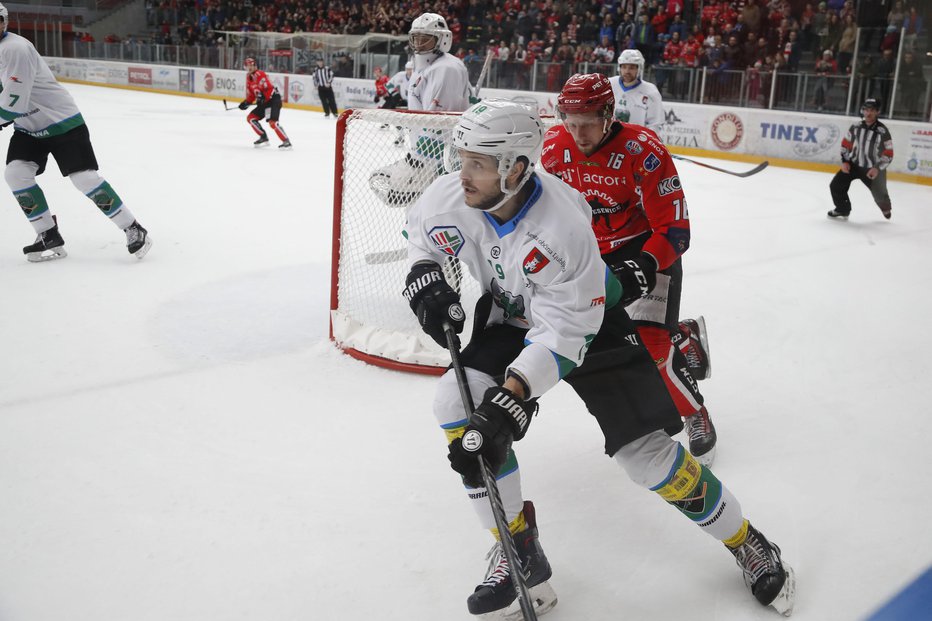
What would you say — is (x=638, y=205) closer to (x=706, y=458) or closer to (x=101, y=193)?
(x=706, y=458)

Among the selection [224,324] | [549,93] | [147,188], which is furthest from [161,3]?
[224,324]

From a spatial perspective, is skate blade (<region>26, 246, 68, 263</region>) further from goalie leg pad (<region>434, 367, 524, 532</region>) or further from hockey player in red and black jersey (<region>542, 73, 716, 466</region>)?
goalie leg pad (<region>434, 367, 524, 532</region>)

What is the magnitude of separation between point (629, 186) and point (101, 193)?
3477mm

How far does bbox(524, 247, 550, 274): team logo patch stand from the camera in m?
1.72

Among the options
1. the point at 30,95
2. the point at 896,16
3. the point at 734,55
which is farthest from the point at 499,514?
the point at 734,55

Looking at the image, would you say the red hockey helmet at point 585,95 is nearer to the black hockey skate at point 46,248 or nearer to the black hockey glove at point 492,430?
the black hockey glove at point 492,430

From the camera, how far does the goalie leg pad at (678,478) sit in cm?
184

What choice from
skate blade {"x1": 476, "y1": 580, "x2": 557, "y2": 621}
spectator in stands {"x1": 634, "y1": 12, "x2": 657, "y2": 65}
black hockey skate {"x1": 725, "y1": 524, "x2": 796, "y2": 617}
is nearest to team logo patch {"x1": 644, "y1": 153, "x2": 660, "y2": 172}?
black hockey skate {"x1": 725, "y1": 524, "x2": 796, "y2": 617}

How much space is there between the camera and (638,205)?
2.60 metres

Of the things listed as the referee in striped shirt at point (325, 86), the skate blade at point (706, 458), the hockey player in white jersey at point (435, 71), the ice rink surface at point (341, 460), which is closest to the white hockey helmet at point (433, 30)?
the hockey player in white jersey at point (435, 71)

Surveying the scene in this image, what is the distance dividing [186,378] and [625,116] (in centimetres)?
467

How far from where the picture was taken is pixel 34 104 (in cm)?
450

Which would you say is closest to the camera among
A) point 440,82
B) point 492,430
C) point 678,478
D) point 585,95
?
point 492,430

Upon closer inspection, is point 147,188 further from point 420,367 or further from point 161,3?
point 161,3
